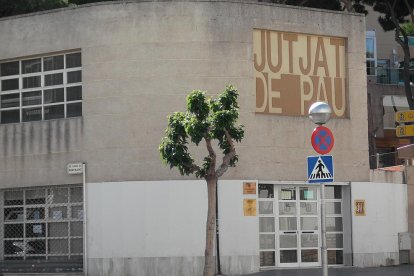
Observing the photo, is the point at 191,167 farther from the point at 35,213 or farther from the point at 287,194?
the point at 35,213

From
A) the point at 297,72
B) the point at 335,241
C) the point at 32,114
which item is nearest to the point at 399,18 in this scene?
the point at 297,72

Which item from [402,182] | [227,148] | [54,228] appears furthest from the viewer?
[402,182]

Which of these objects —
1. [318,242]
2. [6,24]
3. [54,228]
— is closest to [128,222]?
[54,228]

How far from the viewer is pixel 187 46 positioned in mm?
19328

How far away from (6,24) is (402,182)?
40.2 feet

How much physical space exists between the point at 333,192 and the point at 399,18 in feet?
49.7

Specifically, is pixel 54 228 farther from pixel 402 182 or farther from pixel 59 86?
pixel 402 182

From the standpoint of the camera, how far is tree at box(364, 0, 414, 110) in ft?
105

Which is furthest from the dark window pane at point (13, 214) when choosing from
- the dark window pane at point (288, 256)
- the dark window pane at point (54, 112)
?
the dark window pane at point (288, 256)

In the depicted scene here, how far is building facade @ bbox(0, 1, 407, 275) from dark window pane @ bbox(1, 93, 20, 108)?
0.04 meters

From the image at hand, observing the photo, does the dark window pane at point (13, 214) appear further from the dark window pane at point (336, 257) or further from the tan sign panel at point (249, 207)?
the dark window pane at point (336, 257)

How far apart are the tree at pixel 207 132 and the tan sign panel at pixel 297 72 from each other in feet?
18.9

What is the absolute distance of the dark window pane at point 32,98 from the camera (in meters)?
20.9

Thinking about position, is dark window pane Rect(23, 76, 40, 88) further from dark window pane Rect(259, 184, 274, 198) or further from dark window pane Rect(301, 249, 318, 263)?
dark window pane Rect(301, 249, 318, 263)
